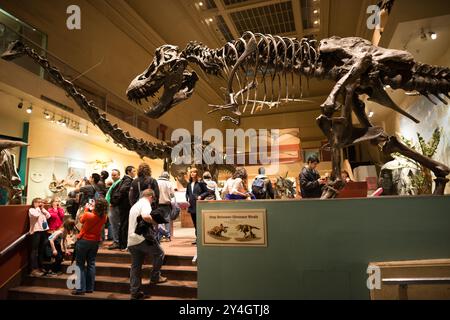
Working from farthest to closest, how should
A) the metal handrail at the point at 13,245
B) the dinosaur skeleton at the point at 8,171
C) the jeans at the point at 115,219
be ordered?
the jeans at the point at 115,219 → the dinosaur skeleton at the point at 8,171 → the metal handrail at the point at 13,245

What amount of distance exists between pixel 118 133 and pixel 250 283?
12.1ft

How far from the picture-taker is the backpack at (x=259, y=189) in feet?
18.8

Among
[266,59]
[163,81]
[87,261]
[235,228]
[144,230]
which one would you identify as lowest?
[87,261]

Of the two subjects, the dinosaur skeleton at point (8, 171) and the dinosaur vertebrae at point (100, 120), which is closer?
the dinosaur vertebrae at point (100, 120)

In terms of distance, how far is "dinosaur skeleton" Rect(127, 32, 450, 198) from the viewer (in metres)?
3.61

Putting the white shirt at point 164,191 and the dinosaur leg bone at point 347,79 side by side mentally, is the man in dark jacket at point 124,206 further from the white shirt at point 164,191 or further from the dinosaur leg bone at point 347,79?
the dinosaur leg bone at point 347,79

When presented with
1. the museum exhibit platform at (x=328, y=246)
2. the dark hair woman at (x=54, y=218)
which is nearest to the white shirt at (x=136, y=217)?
the museum exhibit platform at (x=328, y=246)

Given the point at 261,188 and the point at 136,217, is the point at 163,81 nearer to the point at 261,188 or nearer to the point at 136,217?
the point at 136,217

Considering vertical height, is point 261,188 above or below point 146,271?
above

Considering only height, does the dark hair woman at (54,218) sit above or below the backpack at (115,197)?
below

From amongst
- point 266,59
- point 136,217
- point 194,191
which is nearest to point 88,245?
point 136,217

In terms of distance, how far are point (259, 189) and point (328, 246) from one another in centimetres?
278

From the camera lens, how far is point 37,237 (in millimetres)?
5477

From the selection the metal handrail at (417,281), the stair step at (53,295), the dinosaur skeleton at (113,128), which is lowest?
the stair step at (53,295)
